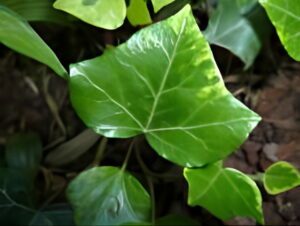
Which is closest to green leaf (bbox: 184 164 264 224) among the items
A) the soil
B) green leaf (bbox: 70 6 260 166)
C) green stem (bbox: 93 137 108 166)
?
green leaf (bbox: 70 6 260 166)

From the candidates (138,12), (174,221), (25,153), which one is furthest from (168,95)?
(25,153)

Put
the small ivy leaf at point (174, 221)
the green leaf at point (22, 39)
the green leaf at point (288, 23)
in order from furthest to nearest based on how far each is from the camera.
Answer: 1. the small ivy leaf at point (174, 221)
2. the green leaf at point (288, 23)
3. the green leaf at point (22, 39)

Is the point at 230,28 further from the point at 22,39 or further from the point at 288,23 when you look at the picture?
the point at 22,39

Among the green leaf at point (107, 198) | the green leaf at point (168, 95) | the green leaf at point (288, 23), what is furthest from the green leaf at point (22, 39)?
the green leaf at point (288, 23)

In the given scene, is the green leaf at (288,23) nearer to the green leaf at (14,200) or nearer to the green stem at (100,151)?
the green stem at (100,151)

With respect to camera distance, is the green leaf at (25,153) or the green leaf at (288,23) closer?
the green leaf at (288,23)

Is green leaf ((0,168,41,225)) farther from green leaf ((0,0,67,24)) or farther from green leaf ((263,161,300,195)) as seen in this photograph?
green leaf ((263,161,300,195))

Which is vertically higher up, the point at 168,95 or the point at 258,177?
the point at 168,95
